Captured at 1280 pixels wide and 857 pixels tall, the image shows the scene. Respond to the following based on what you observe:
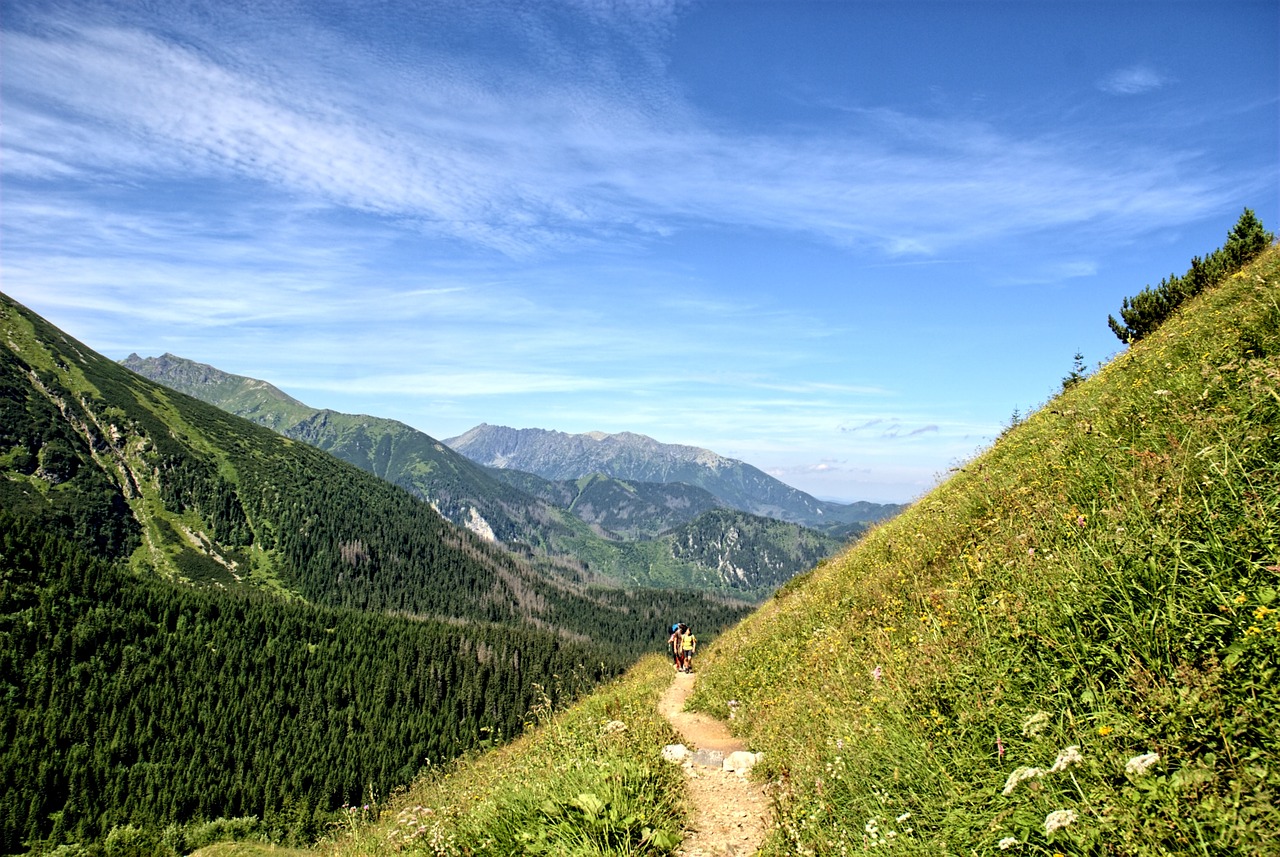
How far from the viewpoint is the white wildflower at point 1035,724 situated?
18.4 ft

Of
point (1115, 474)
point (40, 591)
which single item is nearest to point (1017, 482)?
point (1115, 474)

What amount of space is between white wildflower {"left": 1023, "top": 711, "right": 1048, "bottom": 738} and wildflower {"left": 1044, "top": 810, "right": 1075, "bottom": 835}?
1173mm

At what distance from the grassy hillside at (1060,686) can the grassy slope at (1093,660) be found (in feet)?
0.09

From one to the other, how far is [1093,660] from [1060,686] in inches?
16.2

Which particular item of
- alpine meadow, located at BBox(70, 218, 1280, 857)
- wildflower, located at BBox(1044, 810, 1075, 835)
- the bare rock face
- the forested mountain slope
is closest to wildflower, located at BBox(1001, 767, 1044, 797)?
alpine meadow, located at BBox(70, 218, 1280, 857)

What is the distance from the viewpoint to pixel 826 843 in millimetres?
6719

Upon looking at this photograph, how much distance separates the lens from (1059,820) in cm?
443

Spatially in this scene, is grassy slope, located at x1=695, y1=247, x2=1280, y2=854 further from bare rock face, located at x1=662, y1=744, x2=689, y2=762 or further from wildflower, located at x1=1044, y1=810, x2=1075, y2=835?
bare rock face, located at x1=662, y1=744, x2=689, y2=762

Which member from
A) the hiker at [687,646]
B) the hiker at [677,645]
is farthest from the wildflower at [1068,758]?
the hiker at [677,645]

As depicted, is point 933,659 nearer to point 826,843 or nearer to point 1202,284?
point 826,843

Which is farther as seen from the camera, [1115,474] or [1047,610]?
[1115,474]

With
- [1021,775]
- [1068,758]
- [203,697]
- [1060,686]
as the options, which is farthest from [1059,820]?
[203,697]

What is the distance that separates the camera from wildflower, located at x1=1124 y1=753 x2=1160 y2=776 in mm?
4254

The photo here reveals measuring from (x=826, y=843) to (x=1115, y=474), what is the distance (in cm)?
676
